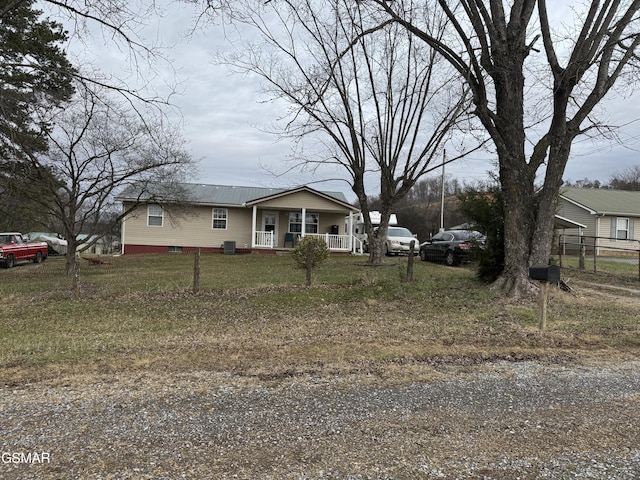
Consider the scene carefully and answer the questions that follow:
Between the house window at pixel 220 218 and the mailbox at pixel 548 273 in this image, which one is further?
the house window at pixel 220 218

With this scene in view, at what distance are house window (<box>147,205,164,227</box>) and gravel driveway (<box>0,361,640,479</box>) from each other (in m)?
21.9

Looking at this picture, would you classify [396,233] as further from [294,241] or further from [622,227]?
[622,227]

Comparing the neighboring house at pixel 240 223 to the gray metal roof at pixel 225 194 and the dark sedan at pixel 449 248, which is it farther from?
the dark sedan at pixel 449 248

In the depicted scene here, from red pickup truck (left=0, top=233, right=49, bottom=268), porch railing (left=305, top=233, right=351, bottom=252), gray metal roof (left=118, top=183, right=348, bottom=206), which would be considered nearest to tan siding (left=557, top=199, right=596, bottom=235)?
porch railing (left=305, top=233, right=351, bottom=252)

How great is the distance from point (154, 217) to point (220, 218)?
3665 millimetres

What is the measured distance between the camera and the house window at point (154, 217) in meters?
24.8

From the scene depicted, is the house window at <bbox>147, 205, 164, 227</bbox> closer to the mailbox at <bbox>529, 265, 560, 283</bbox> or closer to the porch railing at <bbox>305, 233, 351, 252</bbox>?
the porch railing at <bbox>305, 233, 351, 252</bbox>

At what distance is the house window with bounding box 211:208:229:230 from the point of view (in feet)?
84.2

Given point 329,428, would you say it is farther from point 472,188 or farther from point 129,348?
point 472,188

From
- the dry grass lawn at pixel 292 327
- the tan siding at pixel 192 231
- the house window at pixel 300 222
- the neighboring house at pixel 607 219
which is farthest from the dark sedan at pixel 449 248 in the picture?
the neighboring house at pixel 607 219

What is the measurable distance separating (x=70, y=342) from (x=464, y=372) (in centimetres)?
490

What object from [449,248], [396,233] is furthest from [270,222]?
[449,248]

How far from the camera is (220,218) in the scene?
25672 mm

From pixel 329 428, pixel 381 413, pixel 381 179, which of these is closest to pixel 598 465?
pixel 381 413
